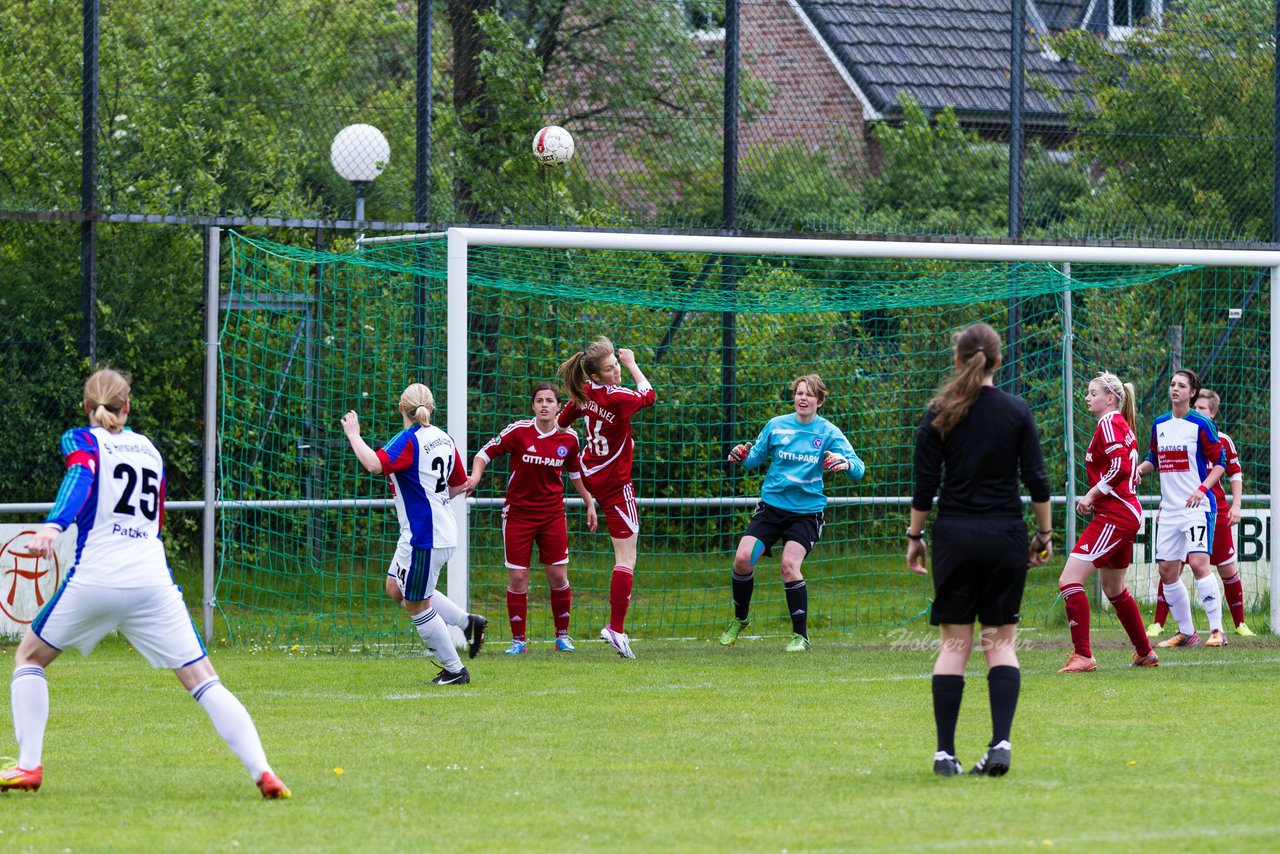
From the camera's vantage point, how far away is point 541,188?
49.8 ft

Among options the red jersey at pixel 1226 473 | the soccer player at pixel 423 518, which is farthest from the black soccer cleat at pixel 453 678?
the red jersey at pixel 1226 473

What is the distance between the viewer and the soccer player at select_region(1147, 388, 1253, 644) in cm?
1264

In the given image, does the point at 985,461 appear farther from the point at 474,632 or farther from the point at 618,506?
the point at 618,506

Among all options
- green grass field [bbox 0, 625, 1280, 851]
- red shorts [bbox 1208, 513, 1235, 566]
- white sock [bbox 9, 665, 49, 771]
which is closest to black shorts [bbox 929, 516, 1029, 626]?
green grass field [bbox 0, 625, 1280, 851]

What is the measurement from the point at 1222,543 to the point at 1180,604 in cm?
104

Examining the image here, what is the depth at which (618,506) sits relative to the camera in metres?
12.0

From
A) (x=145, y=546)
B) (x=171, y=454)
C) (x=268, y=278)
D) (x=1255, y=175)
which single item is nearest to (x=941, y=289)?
(x=1255, y=175)

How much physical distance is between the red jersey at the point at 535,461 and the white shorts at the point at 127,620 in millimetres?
5011

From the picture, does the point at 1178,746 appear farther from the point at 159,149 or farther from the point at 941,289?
the point at 159,149

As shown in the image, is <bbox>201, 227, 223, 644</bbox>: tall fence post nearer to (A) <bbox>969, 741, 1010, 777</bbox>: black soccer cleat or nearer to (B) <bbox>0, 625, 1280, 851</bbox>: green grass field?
(B) <bbox>0, 625, 1280, 851</bbox>: green grass field

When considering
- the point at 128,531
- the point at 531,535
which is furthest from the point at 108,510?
the point at 531,535

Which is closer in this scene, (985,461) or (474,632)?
(985,461)

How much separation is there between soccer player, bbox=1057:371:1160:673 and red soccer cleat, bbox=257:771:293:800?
5.68 m

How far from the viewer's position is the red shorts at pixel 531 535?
38.7 ft
